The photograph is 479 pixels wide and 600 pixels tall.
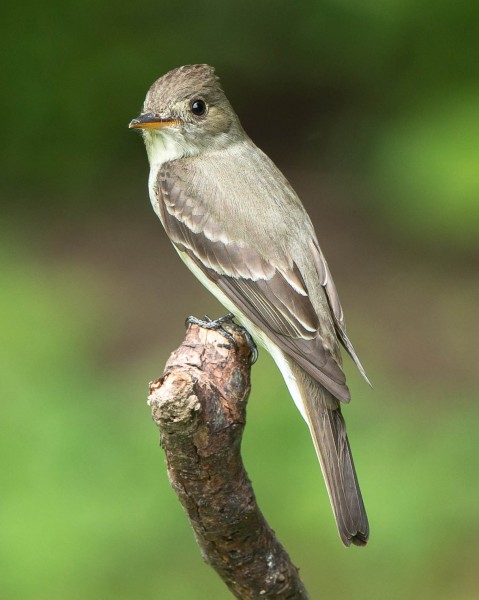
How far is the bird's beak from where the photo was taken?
158 inches

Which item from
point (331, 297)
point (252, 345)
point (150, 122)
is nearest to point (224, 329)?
point (252, 345)

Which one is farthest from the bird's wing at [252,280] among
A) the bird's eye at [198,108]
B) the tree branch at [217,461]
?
the tree branch at [217,461]

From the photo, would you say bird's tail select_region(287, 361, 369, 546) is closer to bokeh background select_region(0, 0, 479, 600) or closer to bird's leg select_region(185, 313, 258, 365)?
bird's leg select_region(185, 313, 258, 365)

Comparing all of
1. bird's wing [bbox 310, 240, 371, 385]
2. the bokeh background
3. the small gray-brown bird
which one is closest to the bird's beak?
the small gray-brown bird

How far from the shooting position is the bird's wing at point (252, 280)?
3.71m

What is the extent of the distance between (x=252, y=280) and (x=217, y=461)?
105cm

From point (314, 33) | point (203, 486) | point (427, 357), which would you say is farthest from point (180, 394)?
point (314, 33)

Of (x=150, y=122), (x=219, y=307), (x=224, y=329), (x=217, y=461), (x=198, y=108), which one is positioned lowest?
(x=217, y=461)

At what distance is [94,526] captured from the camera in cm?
485

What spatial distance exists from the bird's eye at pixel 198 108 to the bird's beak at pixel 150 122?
85 mm

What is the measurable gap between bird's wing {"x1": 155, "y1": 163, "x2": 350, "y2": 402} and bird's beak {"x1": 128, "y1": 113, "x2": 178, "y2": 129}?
0.18 meters

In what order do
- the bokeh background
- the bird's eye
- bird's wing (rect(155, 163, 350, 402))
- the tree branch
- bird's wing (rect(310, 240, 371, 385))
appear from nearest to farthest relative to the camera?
the tree branch < bird's wing (rect(155, 163, 350, 402)) < bird's wing (rect(310, 240, 371, 385)) < the bird's eye < the bokeh background

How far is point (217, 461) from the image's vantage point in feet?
9.84

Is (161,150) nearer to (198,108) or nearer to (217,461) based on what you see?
(198,108)
